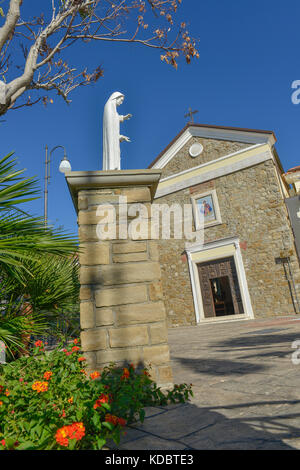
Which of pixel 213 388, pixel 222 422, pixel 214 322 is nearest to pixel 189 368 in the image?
pixel 213 388

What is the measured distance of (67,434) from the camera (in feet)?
4.47

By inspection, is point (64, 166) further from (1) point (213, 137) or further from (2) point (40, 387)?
(2) point (40, 387)

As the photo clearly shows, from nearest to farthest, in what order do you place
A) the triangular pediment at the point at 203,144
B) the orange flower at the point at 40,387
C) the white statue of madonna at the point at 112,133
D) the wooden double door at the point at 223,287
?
the orange flower at the point at 40,387 < the white statue of madonna at the point at 112,133 < the wooden double door at the point at 223,287 < the triangular pediment at the point at 203,144

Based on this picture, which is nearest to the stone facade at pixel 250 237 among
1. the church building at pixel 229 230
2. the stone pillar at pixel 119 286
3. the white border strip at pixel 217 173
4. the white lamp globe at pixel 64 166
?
the church building at pixel 229 230

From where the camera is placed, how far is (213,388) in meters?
2.59

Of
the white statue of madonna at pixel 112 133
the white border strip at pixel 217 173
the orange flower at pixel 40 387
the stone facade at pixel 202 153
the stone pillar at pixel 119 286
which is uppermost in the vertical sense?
→ the stone facade at pixel 202 153

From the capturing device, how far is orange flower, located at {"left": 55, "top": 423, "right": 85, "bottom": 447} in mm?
1322

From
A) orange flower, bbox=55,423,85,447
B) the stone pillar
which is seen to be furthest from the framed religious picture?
orange flower, bbox=55,423,85,447

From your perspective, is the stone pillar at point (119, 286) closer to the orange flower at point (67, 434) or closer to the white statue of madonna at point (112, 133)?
the white statue of madonna at point (112, 133)

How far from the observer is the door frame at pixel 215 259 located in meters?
11.4

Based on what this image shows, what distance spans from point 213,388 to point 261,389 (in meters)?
0.41

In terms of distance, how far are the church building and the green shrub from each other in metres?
9.51

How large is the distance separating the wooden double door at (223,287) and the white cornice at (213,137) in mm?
4928
